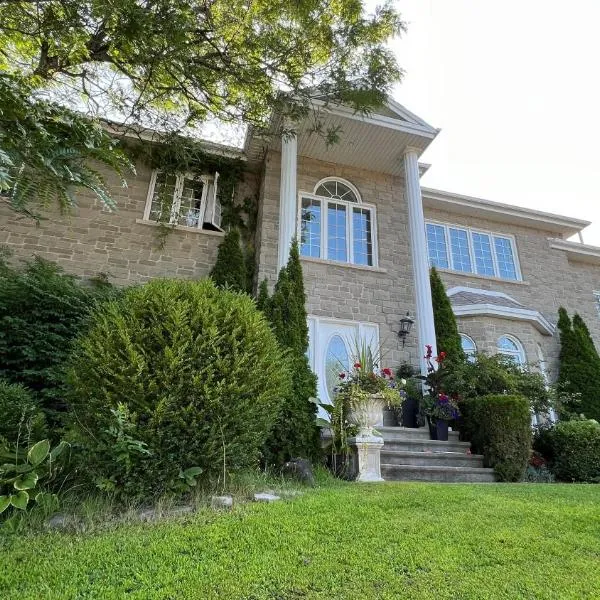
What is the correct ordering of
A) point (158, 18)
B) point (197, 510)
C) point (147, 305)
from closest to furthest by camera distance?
point (197, 510), point (147, 305), point (158, 18)

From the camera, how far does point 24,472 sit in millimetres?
3031

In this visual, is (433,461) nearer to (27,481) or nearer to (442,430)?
(442,430)

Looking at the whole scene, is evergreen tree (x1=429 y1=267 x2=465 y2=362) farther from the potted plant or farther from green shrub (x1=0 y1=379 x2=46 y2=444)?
green shrub (x1=0 y1=379 x2=46 y2=444)

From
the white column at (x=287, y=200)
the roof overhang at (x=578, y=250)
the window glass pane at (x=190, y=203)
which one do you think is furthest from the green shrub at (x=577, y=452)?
the window glass pane at (x=190, y=203)

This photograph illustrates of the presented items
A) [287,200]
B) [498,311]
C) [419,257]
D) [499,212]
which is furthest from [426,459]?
[499,212]

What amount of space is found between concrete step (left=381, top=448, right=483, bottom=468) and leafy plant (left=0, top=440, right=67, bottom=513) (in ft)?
14.3

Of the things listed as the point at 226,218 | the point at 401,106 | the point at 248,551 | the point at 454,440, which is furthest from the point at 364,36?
the point at 248,551

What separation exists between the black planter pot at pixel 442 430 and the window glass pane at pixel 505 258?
6.20m

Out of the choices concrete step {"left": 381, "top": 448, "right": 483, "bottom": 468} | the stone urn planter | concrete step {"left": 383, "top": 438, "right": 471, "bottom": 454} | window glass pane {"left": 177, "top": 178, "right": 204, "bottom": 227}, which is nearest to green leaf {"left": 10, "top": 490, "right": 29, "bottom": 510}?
the stone urn planter

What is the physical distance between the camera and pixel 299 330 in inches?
272

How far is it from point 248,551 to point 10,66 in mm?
8722

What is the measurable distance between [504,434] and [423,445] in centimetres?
123

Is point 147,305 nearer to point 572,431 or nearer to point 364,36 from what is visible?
point 364,36

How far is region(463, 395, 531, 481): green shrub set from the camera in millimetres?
6270
